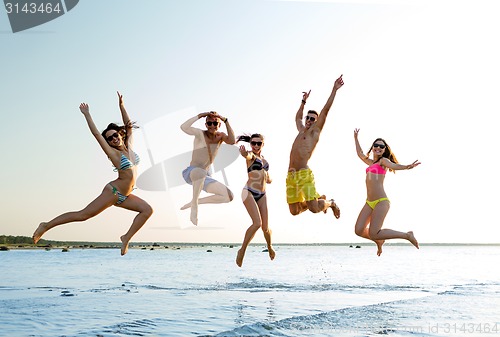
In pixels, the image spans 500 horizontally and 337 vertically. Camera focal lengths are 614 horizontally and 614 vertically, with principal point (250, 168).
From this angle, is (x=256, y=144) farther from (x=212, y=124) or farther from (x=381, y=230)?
(x=381, y=230)

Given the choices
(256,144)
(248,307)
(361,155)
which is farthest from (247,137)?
(248,307)

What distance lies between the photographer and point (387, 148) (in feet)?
61.1

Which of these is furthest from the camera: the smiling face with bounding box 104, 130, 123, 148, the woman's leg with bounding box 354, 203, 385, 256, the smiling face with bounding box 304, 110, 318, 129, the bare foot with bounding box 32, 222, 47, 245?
the woman's leg with bounding box 354, 203, 385, 256

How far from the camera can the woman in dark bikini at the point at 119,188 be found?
15656 millimetres

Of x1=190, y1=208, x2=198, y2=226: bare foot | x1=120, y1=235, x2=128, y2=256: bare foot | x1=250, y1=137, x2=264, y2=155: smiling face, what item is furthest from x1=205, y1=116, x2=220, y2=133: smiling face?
x1=120, y1=235, x2=128, y2=256: bare foot

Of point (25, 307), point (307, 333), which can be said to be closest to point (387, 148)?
point (307, 333)

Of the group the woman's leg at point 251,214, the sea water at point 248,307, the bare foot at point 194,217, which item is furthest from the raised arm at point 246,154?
the sea water at point 248,307

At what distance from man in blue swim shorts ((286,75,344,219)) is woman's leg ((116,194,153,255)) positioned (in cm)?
432

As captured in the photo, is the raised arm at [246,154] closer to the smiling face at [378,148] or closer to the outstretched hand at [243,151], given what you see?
the outstretched hand at [243,151]

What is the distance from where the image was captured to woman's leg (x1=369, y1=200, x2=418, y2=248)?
18531 millimetres

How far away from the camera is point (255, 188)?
1814 cm

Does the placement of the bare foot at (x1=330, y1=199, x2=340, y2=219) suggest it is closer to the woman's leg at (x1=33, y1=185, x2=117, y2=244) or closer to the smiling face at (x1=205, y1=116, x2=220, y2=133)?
the smiling face at (x1=205, y1=116, x2=220, y2=133)

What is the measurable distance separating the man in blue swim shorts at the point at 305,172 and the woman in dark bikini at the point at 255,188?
776 mm

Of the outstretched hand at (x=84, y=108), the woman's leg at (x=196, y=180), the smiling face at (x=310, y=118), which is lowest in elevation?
the woman's leg at (x=196, y=180)
